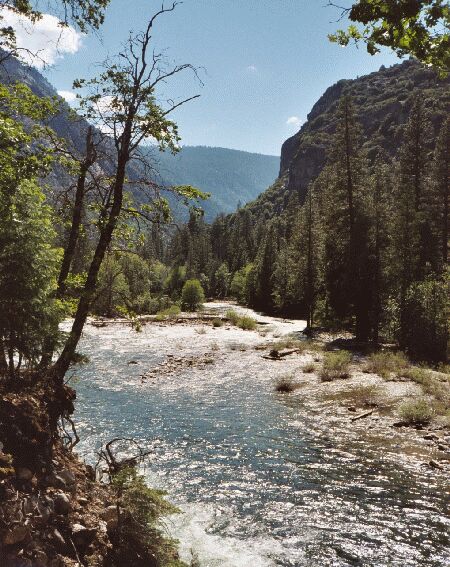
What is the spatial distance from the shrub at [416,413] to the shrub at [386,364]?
5.82 meters

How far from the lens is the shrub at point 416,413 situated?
52.9 feet

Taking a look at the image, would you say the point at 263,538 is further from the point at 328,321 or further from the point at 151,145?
the point at 328,321

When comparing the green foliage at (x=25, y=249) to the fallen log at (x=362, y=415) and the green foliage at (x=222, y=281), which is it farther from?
the green foliage at (x=222, y=281)

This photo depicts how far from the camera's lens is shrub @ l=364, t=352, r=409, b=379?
2358 cm

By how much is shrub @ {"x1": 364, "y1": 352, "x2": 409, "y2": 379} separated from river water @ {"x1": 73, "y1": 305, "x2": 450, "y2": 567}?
6.30 meters

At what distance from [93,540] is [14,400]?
3.10 meters

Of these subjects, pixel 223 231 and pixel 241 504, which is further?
pixel 223 231

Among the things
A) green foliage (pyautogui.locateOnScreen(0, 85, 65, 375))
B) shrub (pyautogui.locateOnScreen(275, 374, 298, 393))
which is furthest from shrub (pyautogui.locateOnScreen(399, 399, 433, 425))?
green foliage (pyautogui.locateOnScreen(0, 85, 65, 375))

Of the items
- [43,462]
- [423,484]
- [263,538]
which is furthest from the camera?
[423,484]

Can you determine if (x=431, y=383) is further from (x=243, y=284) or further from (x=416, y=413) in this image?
(x=243, y=284)

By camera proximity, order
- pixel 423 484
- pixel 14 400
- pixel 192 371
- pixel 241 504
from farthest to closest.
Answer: pixel 192 371
pixel 423 484
pixel 241 504
pixel 14 400

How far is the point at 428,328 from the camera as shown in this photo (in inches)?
1091

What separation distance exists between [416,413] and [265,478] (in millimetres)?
7407

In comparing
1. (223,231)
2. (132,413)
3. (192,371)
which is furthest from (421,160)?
(223,231)
